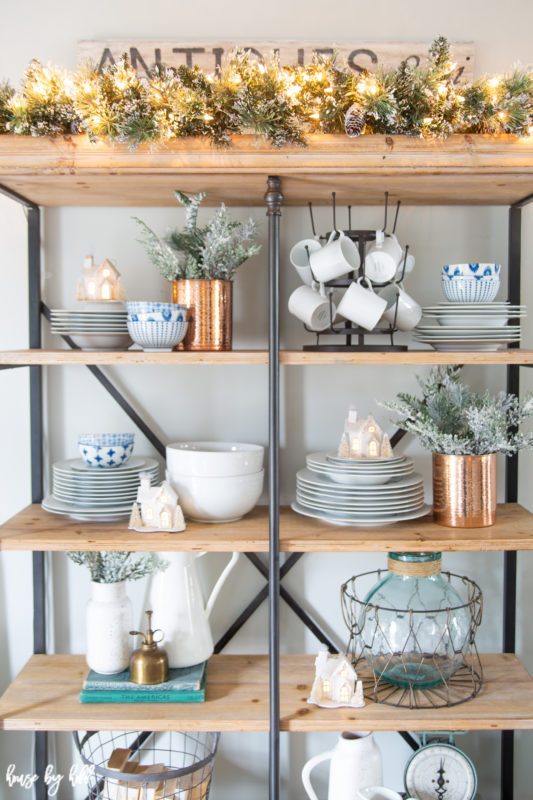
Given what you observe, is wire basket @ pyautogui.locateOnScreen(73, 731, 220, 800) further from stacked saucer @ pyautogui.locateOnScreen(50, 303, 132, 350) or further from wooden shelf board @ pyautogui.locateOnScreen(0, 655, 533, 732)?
stacked saucer @ pyautogui.locateOnScreen(50, 303, 132, 350)

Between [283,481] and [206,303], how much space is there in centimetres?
54

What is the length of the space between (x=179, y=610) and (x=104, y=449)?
40 cm

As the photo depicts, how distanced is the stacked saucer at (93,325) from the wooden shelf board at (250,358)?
0.09 meters

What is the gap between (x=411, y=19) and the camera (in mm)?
1803

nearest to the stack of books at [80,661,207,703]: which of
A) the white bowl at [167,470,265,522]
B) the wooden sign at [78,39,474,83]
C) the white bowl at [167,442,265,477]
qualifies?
the white bowl at [167,470,265,522]

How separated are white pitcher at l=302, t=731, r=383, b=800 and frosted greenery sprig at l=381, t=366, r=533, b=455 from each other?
0.66 meters

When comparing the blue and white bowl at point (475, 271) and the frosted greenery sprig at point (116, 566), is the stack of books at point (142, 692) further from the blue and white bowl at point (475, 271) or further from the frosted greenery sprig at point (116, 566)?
the blue and white bowl at point (475, 271)

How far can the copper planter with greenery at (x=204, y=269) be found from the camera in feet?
5.21

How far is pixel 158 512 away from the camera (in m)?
1.59

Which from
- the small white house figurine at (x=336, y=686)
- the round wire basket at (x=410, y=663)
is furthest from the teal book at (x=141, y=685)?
the round wire basket at (x=410, y=663)

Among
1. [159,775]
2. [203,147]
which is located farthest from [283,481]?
[203,147]

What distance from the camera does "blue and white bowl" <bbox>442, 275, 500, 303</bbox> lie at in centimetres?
161

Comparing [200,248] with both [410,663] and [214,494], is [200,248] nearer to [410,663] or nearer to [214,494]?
[214,494]

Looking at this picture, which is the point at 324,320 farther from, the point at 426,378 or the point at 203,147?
the point at 203,147
